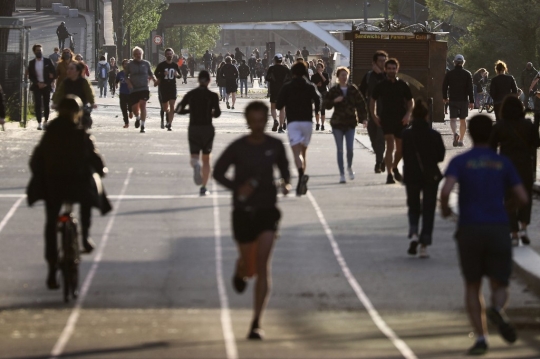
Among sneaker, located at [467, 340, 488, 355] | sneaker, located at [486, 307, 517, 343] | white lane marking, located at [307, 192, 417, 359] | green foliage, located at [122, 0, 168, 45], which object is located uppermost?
green foliage, located at [122, 0, 168, 45]

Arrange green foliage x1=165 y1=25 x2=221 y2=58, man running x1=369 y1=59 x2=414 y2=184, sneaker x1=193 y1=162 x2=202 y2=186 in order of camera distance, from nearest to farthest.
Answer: sneaker x1=193 y1=162 x2=202 y2=186
man running x1=369 y1=59 x2=414 y2=184
green foliage x1=165 y1=25 x2=221 y2=58

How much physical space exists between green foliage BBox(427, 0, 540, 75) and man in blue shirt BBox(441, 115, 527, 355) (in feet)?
158

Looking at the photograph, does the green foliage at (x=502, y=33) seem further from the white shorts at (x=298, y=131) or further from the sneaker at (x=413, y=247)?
the sneaker at (x=413, y=247)

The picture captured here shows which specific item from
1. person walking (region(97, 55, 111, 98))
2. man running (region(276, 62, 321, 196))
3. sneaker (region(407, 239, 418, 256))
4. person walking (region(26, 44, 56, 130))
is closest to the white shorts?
man running (region(276, 62, 321, 196))

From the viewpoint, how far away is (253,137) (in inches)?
392

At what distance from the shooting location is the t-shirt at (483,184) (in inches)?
376

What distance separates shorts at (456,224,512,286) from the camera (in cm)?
955

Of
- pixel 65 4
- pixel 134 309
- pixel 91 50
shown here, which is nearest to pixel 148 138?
pixel 134 309

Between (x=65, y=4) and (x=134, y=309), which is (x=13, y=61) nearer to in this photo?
(x=134, y=309)

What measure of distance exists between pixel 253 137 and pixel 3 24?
73.6 feet

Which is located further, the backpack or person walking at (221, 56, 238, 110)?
the backpack

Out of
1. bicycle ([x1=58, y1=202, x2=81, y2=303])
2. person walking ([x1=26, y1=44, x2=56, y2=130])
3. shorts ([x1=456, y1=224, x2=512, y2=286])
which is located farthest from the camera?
person walking ([x1=26, y1=44, x2=56, y2=130])

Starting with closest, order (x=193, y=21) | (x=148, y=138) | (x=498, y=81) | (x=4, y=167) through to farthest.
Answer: (x=4, y=167) → (x=498, y=81) → (x=148, y=138) → (x=193, y=21)

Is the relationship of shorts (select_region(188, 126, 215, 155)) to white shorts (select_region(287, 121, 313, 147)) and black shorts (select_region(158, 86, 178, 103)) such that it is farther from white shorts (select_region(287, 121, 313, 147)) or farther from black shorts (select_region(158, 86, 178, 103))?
black shorts (select_region(158, 86, 178, 103))
